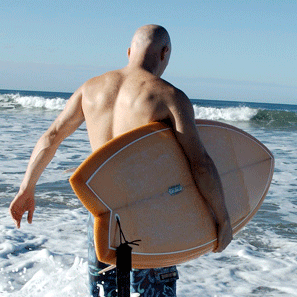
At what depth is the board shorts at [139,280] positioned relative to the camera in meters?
1.98

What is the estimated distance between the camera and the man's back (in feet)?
5.93

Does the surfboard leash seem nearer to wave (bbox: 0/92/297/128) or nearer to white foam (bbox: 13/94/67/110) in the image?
wave (bbox: 0/92/297/128)

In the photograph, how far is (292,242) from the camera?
433cm

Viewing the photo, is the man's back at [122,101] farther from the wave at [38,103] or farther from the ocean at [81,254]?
the wave at [38,103]

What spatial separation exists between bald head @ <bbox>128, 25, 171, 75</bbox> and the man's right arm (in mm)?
212

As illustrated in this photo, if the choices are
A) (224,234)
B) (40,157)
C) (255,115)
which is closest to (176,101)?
(224,234)

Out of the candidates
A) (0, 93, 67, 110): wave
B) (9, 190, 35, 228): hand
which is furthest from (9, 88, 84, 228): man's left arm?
(0, 93, 67, 110): wave

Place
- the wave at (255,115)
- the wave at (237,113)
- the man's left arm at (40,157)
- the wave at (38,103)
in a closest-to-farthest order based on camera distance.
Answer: the man's left arm at (40,157) < the wave at (255,115) < the wave at (237,113) < the wave at (38,103)

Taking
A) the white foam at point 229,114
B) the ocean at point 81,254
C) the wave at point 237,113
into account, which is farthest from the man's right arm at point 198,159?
the white foam at point 229,114

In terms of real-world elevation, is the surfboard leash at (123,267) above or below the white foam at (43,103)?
above

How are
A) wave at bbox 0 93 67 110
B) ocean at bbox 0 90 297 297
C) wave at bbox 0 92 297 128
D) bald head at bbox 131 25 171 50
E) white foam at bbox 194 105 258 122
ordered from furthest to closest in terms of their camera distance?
wave at bbox 0 93 67 110, white foam at bbox 194 105 258 122, wave at bbox 0 92 297 128, ocean at bbox 0 90 297 297, bald head at bbox 131 25 171 50

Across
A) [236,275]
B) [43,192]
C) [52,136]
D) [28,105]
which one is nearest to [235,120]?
[28,105]

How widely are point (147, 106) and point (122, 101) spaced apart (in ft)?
0.33

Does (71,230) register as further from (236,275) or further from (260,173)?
(260,173)
